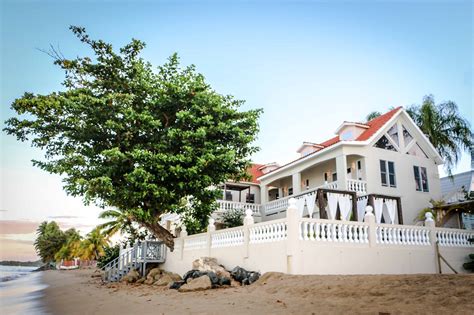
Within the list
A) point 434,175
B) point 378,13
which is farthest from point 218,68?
point 434,175

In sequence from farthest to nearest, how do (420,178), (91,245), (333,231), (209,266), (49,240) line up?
1. (49,240)
2. (91,245)
3. (420,178)
4. (209,266)
5. (333,231)

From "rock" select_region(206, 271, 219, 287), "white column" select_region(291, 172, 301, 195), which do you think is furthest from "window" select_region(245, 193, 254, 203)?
"rock" select_region(206, 271, 219, 287)

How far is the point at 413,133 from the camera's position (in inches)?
971

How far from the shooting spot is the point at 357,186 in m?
21.2

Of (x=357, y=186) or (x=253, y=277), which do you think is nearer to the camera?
(x=253, y=277)

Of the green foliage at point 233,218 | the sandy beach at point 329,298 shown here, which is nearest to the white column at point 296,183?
the green foliage at point 233,218

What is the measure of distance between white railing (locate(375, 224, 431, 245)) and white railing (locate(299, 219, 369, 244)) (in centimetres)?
75

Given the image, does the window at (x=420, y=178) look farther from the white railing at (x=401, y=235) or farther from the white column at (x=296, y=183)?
the white railing at (x=401, y=235)

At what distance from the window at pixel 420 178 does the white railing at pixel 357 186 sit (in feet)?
14.9

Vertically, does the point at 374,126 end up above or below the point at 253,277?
above

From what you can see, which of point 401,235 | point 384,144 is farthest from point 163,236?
point 384,144

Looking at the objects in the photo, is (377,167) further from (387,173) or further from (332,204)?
(332,204)

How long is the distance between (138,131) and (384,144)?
14.3 meters

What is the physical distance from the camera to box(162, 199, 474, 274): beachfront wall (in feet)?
41.0
